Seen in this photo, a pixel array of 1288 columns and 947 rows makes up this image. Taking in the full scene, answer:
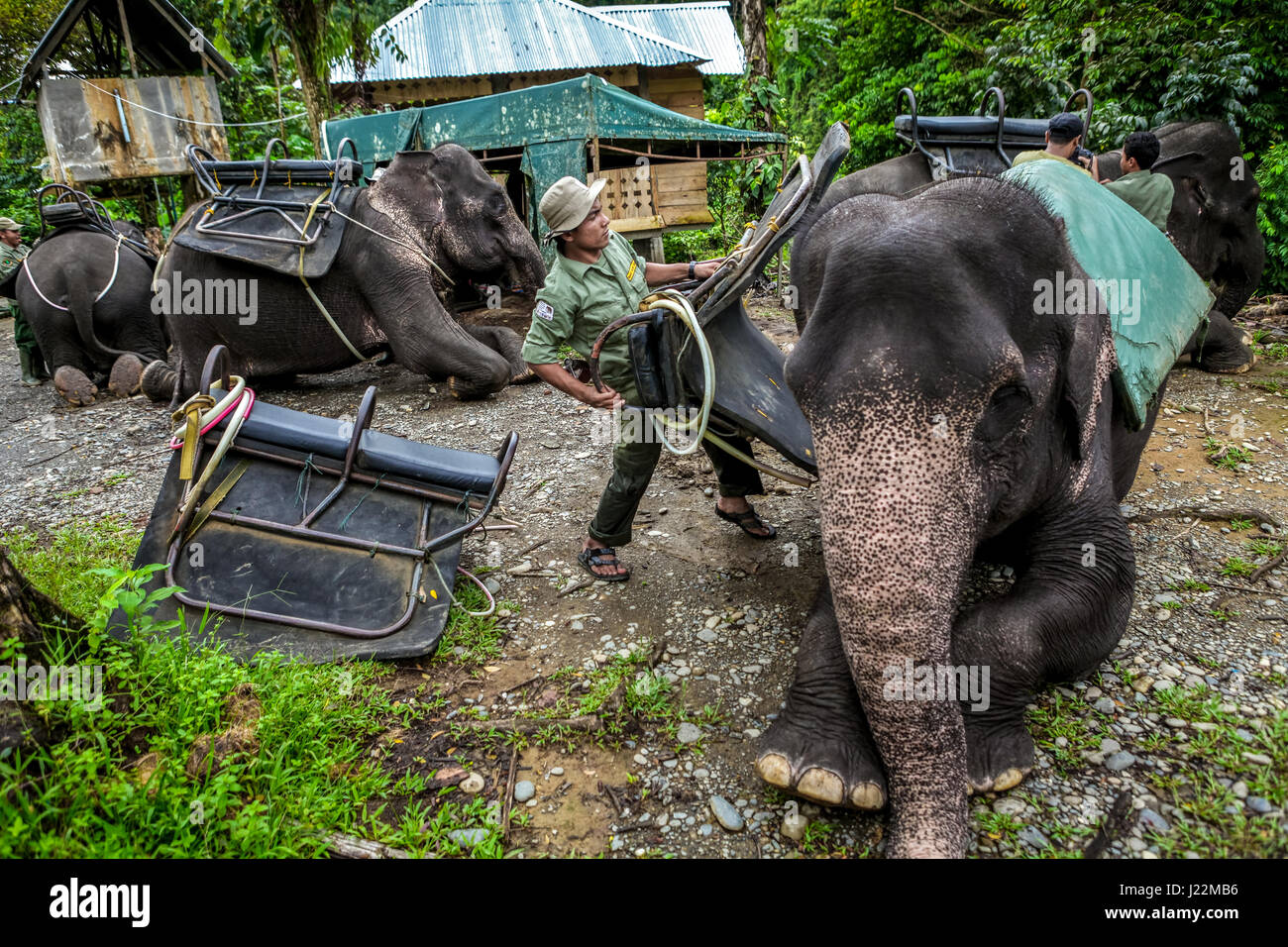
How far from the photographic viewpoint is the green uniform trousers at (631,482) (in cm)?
365

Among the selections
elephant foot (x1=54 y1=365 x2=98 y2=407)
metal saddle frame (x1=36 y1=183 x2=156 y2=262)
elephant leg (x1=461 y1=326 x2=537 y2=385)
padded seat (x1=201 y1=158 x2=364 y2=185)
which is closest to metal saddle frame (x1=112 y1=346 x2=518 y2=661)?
elephant leg (x1=461 y1=326 x2=537 y2=385)

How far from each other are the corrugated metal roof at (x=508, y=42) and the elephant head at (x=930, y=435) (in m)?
18.2

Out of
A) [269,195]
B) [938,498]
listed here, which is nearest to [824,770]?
[938,498]

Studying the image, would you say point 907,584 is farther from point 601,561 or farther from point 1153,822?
point 601,561

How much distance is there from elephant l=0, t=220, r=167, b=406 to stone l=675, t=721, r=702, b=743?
7.20 metres

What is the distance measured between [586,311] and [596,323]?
2.9 inches

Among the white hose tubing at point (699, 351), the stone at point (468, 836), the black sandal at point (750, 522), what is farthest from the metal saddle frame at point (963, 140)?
the stone at point (468, 836)

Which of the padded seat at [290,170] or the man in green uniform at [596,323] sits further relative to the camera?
the padded seat at [290,170]

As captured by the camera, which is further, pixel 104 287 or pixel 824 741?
pixel 104 287

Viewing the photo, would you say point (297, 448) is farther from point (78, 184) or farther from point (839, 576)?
point (78, 184)

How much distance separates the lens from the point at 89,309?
7996mm

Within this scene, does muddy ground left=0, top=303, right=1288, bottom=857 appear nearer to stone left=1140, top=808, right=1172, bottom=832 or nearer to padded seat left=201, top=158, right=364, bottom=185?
stone left=1140, top=808, right=1172, bottom=832

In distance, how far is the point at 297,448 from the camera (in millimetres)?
3570

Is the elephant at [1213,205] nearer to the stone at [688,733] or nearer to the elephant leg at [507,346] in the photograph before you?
the elephant leg at [507,346]
